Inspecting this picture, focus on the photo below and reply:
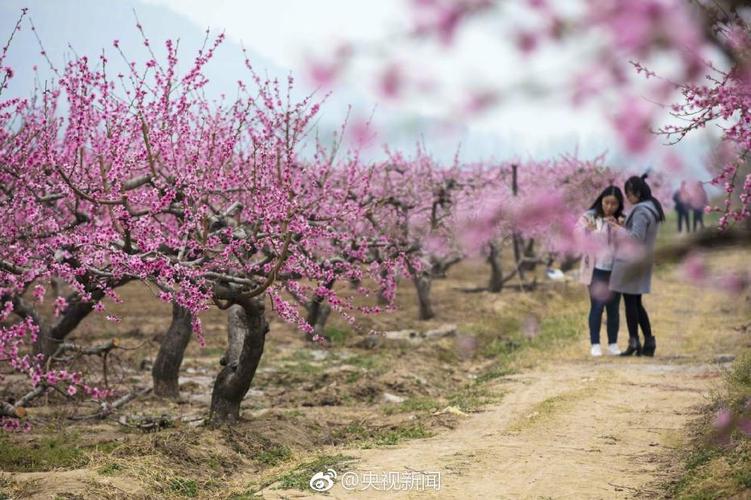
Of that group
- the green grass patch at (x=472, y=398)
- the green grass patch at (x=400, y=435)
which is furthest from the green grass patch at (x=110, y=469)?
the green grass patch at (x=472, y=398)

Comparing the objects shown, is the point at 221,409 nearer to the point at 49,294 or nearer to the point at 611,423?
the point at 611,423

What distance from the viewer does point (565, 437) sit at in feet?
29.0

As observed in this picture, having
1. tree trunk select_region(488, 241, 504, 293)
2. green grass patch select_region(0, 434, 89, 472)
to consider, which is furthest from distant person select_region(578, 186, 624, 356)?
tree trunk select_region(488, 241, 504, 293)

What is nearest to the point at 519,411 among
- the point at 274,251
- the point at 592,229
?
the point at 274,251

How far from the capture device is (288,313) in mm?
9219

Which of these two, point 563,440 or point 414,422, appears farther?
point 414,422

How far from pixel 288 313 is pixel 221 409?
144 cm

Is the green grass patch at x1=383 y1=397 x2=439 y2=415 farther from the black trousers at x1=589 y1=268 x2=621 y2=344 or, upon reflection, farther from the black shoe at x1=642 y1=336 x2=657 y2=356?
the black shoe at x1=642 y1=336 x2=657 y2=356

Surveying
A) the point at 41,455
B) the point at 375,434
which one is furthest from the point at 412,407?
the point at 41,455

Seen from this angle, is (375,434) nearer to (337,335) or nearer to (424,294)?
(337,335)

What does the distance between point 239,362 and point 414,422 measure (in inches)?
72.3

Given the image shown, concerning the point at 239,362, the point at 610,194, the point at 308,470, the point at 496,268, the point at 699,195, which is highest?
the point at 610,194

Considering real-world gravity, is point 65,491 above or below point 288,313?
below

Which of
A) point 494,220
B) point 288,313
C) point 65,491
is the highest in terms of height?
point 494,220
